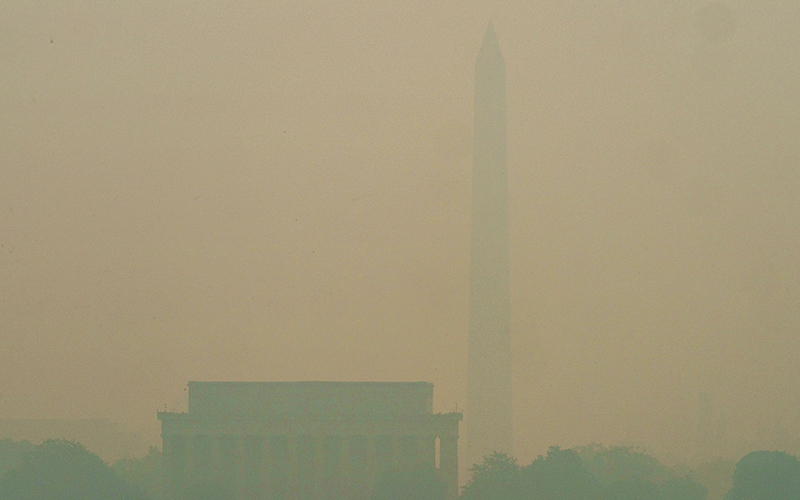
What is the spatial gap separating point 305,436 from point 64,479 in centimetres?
2240

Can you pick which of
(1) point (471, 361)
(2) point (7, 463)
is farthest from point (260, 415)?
(2) point (7, 463)

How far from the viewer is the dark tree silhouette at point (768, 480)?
8144 centimetres

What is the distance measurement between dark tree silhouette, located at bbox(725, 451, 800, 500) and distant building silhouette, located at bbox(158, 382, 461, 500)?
2600cm

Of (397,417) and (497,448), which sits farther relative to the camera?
(497,448)

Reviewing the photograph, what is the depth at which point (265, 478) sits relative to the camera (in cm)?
9462

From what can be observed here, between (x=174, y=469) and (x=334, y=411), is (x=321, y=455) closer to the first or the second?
(x=334, y=411)

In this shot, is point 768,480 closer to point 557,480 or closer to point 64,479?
point 557,480

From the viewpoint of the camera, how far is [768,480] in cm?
8244

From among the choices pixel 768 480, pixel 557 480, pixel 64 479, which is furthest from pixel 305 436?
pixel 768 480

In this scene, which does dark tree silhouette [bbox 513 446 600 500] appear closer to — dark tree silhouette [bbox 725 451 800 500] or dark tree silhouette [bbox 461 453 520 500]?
dark tree silhouette [bbox 461 453 520 500]

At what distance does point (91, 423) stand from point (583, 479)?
12622cm

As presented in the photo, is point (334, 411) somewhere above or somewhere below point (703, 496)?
above

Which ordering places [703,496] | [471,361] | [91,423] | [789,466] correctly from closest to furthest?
[789,466] < [703,496] < [471,361] < [91,423]

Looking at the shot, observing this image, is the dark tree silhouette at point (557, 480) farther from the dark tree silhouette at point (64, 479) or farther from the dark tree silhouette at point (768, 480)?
the dark tree silhouette at point (64, 479)
